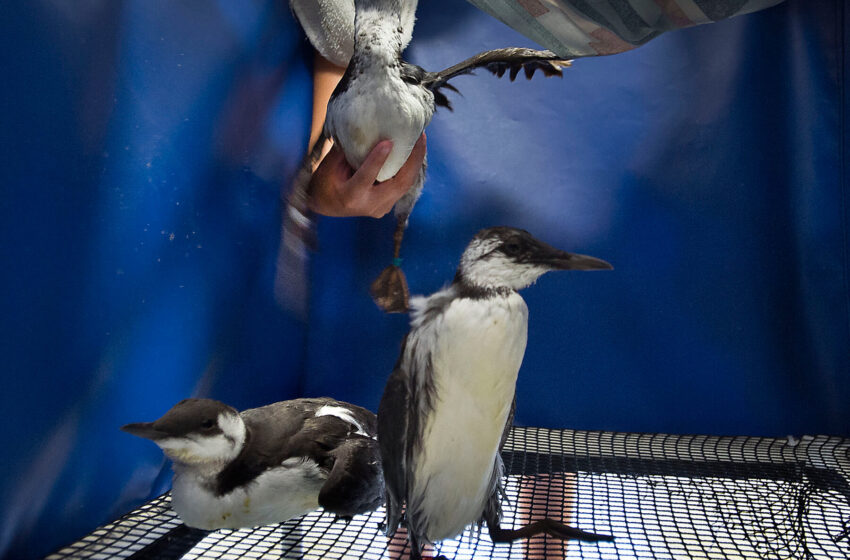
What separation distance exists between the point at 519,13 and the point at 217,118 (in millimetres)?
569

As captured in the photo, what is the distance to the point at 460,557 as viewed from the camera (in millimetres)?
915

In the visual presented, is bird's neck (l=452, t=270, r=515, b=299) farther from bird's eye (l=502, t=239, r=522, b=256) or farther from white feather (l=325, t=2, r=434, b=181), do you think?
white feather (l=325, t=2, r=434, b=181)

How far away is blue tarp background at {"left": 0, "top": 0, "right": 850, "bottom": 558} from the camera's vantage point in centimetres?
101

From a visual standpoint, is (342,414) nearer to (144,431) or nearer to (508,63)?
(144,431)

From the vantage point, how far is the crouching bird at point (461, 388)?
0.74m

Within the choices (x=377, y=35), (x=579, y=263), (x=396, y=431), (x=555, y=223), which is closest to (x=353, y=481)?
(x=396, y=431)

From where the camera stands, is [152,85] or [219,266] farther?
[219,266]

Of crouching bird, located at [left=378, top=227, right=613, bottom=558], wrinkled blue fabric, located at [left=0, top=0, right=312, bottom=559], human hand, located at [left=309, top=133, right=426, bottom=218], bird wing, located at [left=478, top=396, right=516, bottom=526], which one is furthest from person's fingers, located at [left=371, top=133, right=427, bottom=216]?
bird wing, located at [left=478, top=396, right=516, bottom=526]

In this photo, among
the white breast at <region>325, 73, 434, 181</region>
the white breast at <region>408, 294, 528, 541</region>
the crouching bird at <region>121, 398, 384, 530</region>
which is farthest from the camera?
the white breast at <region>325, 73, 434, 181</region>

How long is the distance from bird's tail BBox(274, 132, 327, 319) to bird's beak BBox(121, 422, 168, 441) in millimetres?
545

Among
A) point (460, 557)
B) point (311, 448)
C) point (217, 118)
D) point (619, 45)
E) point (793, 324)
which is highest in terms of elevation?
point (619, 45)

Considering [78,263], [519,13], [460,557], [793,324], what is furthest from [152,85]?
[793,324]

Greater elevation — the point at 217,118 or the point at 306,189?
the point at 217,118

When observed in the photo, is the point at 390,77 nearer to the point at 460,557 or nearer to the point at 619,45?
the point at 619,45
